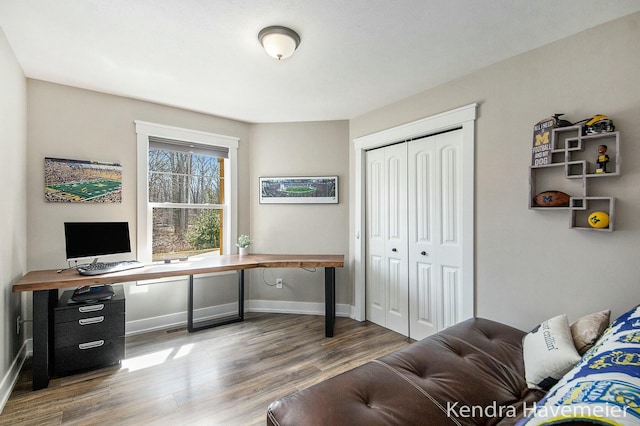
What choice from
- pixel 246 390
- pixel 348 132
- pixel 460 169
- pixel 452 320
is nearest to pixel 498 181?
pixel 460 169

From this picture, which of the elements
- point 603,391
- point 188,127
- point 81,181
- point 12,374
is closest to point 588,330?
point 603,391

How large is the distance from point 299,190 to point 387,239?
1.28 metres

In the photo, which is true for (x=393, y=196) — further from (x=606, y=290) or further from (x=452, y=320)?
(x=606, y=290)

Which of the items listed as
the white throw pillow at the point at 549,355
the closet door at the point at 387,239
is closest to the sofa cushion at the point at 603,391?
the white throw pillow at the point at 549,355

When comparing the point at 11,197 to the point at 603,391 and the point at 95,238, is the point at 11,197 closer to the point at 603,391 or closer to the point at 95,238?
the point at 95,238

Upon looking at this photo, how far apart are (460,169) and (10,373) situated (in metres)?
3.88

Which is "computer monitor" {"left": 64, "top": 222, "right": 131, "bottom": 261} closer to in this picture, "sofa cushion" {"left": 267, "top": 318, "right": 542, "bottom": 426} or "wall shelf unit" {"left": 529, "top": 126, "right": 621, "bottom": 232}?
"sofa cushion" {"left": 267, "top": 318, "right": 542, "bottom": 426}

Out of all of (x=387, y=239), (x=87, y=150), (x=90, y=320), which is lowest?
(x=90, y=320)

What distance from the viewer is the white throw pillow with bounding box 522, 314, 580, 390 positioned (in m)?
1.33

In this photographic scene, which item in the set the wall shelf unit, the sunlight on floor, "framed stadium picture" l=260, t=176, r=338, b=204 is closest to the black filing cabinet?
the sunlight on floor

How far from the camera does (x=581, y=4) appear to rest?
1.67 meters

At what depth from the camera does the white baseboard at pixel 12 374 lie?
75.9 inches

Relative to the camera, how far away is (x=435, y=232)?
2801mm

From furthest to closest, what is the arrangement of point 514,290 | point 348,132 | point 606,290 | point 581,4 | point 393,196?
point 348,132, point 393,196, point 514,290, point 606,290, point 581,4
